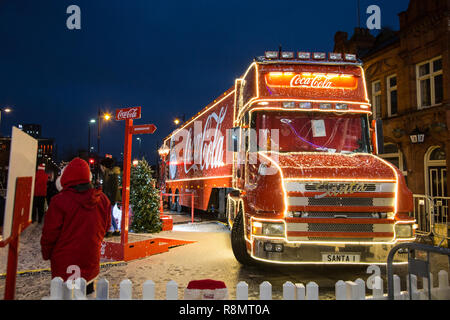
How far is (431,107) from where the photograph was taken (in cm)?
1642

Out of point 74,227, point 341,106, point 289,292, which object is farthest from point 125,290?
point 341,106

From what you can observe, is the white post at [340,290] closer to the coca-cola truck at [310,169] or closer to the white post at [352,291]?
the white post at [352,291]

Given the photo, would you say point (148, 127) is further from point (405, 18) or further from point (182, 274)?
point (405, 18)

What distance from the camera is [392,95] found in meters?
19.5

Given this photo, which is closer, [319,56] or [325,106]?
[325,106]

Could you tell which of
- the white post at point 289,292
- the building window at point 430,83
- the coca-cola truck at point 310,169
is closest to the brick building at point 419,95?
the building window at point 430,83

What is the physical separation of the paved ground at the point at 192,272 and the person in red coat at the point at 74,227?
1688mm

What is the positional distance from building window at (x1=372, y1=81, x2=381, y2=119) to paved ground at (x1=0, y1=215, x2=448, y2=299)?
1373cm

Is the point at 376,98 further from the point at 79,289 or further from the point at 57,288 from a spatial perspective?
the point at 57,288

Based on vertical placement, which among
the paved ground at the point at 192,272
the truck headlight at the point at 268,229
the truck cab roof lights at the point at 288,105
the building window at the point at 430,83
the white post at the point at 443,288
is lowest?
the paved ground at the point at 192,272

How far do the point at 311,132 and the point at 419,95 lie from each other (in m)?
13.2

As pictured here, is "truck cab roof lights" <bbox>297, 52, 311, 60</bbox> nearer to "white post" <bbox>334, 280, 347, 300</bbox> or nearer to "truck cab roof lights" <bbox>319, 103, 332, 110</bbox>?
"truck cab roof lights" <bbox>319, 103, 332, 110</bbox>

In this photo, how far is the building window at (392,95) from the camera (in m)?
19.3

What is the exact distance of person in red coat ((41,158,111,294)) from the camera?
345 cm
